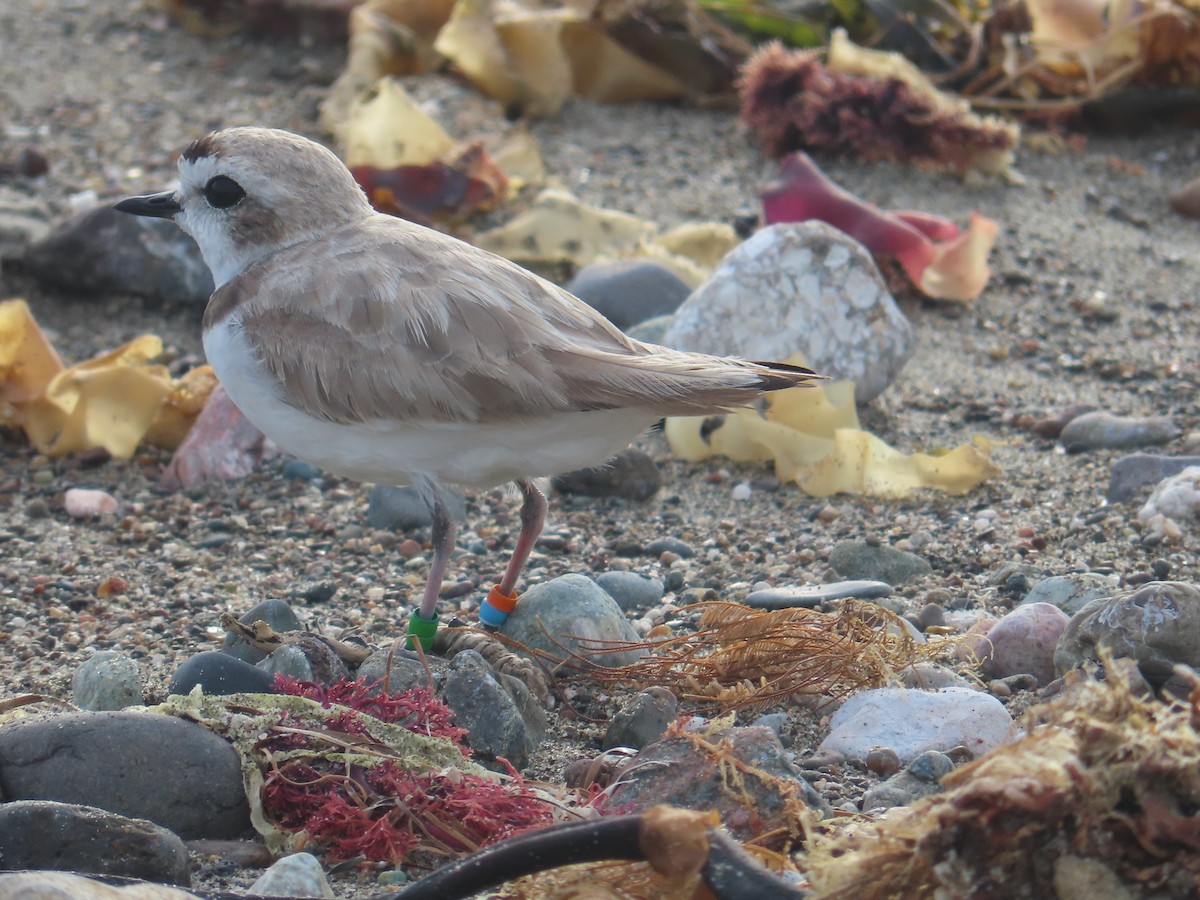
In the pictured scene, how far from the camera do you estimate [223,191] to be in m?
4.16

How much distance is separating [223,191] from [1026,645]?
265 cm

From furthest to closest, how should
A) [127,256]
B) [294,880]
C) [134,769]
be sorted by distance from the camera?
[127,256], [134,769], [294,880]

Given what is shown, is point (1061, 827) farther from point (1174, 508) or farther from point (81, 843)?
point (1174, 508)

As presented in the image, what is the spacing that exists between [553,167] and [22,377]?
10.4ft

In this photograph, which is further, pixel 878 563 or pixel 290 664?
pixel 878 563

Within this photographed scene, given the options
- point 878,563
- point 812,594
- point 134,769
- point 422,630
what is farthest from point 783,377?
point 134,769

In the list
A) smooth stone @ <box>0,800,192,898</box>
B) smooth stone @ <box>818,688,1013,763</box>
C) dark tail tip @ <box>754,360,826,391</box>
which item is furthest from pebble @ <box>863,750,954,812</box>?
smooth stone @ <box>0,800,192,898</box>

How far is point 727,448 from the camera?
5.42 m

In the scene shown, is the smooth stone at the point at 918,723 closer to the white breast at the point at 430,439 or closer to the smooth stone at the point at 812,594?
the smooth stone at the point at 812,594

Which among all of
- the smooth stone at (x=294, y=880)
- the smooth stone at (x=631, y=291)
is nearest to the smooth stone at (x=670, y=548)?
the smooth stone at (x=631, y=291)

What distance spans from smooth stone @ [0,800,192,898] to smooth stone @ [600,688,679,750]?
45.9 inches

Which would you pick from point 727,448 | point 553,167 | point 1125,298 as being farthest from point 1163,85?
point 727,448

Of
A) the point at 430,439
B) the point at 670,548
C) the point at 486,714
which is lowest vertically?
the point at 670,548

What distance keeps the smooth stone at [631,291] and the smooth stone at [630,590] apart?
5.87 feet
